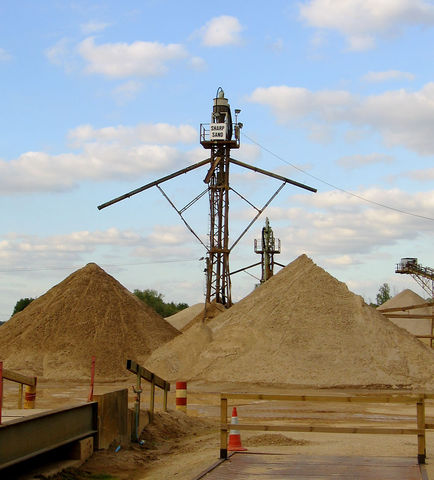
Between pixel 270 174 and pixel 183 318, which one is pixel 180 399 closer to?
pixel 270 174

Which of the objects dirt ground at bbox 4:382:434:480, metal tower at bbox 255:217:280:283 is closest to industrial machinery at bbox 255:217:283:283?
metal tower at bbox 255:217:280:283

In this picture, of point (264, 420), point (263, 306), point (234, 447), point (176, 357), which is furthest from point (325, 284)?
point (234, 447)

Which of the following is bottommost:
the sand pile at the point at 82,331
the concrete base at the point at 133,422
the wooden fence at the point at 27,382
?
the concrete base at the point at 133,422

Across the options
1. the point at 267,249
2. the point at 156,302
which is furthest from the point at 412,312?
the point at 156,302

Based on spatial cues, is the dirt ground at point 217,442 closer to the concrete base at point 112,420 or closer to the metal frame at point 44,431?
the concrete base at point 112,420

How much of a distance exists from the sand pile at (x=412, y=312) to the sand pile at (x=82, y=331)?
28435mm

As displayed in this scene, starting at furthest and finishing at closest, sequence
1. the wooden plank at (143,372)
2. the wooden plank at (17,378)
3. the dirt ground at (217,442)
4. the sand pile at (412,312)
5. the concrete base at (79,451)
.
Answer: the sand pile at (412,312)
the wooden plank at (17,378)
the wooden plank at (143,372)
the dirt ground at (217,442)
the concrete base at (79,451)

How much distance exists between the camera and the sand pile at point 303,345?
101 ft

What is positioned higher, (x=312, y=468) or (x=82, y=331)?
(x=82, y=331)

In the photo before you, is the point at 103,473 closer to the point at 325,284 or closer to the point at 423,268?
the point at 325,284

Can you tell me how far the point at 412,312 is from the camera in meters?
66.4

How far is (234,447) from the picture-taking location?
11.0 metres

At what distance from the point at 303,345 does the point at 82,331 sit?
10993 mm

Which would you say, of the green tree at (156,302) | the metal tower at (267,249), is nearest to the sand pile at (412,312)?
the metal tower at (267,249)
